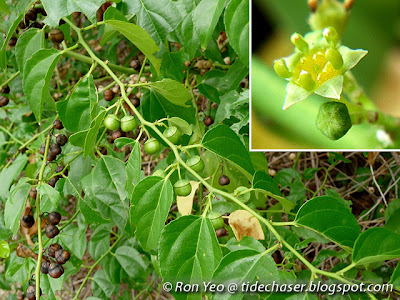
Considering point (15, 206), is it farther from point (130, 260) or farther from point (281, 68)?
point (281, 68)

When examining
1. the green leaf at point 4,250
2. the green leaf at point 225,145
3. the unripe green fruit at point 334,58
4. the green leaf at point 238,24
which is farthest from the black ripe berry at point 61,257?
the unripe green fruit at point 334,58

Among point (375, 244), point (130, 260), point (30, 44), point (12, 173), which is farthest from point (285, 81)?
point (130, 260)

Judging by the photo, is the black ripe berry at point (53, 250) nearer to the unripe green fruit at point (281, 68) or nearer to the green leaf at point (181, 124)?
the green leaf at point (181, 124)

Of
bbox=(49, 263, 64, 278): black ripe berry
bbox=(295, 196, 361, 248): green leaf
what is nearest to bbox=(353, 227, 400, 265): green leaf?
bbox=(295, 196, 361, 248): green leaf

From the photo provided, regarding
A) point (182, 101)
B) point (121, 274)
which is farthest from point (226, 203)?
point (121, 274)

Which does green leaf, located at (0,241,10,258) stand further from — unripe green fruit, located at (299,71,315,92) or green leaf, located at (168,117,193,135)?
unripe green fruit, located at (299,71,315,92)

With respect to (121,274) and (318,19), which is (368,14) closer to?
(318,19)

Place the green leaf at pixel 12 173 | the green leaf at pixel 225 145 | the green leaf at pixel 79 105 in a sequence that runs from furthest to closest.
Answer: the green leaf at pixel 12 173 < the green leaf at pixel 79 105 < the green leaf at pixel 225 145
